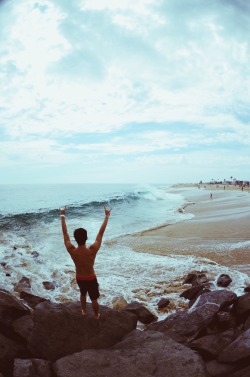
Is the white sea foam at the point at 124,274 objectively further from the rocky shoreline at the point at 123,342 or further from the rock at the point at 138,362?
the rock at the point at 138,362

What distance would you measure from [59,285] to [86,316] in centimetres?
418

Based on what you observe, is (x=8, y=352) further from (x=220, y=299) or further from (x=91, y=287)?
(x=220, y=299)

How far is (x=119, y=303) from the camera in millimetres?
7414

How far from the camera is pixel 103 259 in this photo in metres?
12.1

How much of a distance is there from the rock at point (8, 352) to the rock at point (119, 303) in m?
2.82

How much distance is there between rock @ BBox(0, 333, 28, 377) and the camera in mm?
4480

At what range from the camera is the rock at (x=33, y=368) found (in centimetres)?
401

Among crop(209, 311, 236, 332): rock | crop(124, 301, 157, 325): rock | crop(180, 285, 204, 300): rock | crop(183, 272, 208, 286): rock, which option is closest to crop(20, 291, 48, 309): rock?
crop(124, 301, 157, 325): rock

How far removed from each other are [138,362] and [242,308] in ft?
9.44

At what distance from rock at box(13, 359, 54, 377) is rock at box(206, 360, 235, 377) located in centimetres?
241

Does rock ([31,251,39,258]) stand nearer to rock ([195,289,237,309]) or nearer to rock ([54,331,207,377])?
rock ([195,289,237,309])

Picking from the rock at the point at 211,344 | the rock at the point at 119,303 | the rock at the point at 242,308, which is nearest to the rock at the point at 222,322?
the rock at the point at 242,308

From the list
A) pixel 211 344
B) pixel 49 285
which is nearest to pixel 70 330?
pixel 211 344

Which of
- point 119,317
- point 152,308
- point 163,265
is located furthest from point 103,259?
point 119,317
